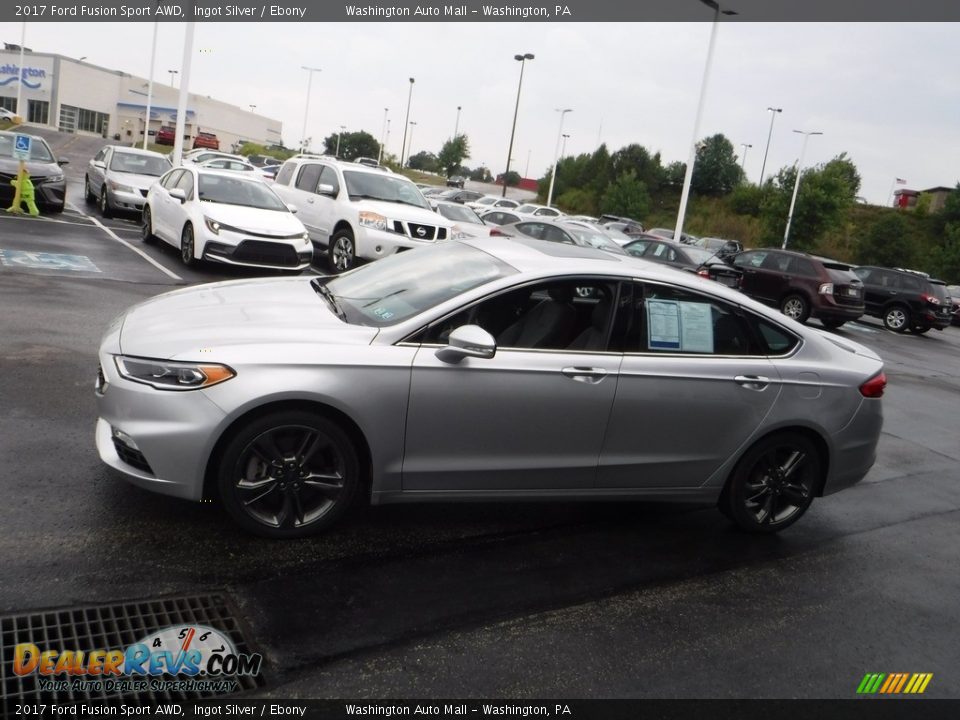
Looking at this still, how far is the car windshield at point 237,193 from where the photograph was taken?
13.7m

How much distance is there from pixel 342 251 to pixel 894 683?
1201cm

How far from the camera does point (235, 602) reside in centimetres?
369

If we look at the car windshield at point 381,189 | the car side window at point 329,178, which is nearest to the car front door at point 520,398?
the car windshield at point 381,189

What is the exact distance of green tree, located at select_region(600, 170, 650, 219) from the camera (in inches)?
2672

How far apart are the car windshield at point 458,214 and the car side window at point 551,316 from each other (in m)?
14.8

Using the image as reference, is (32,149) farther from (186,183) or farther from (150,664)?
(150,664)

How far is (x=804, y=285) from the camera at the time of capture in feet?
63.6

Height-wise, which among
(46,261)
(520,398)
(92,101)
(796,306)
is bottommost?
(46,261)

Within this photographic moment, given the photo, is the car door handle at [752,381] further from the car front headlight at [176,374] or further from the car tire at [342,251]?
the car tire at [342,251]

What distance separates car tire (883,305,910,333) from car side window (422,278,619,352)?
21503 millimetres

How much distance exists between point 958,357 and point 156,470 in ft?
63.1

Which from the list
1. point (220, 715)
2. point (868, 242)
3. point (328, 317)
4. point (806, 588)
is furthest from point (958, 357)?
point (868, 242)

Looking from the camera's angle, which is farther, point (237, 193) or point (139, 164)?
point (139, 164)

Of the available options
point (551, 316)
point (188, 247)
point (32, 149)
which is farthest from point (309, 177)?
point (551, 316)
